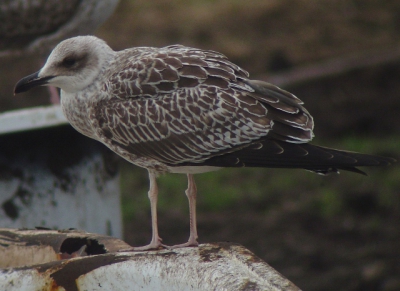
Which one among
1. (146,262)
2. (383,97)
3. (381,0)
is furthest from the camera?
(381,0)

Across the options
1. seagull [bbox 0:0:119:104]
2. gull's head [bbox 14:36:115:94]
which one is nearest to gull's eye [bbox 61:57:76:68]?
gull's head [bbox 14:36:115:94]

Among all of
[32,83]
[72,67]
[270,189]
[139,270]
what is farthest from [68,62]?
[270,189]

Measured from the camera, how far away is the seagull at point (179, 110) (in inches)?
163

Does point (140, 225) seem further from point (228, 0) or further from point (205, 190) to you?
point (228, 0)

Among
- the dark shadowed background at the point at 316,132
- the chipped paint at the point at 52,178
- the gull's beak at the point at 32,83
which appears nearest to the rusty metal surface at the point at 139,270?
the gull's beak at the point at 32,83

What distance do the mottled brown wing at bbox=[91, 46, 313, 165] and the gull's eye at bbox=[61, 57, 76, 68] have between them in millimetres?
211

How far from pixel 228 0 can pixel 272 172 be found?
9.64 ft

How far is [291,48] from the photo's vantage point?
10.9 meters

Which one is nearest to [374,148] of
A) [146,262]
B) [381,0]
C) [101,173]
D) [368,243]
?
[368,243]

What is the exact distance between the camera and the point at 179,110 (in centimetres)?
426

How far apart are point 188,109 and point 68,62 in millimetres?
691

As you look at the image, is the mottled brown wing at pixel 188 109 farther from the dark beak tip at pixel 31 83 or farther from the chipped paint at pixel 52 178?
the chipped paint at pixel 52 178

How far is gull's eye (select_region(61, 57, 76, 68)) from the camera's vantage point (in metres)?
4.32

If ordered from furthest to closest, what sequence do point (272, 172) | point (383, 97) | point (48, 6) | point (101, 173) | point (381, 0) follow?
point (381, 0) → point (383, 97) → point (272, 172) → point (48, 6) → point (101, 173)
